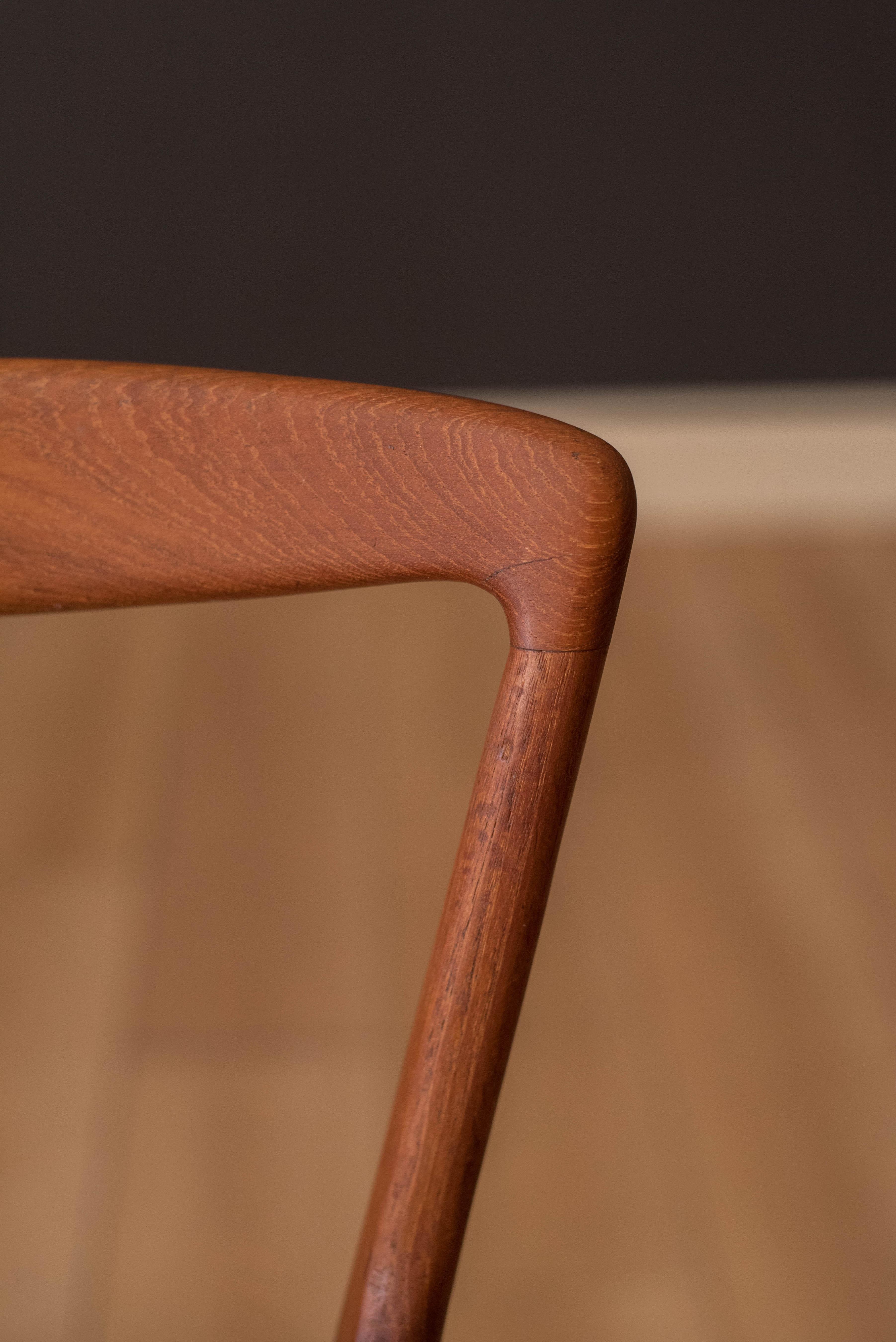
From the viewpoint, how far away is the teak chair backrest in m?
0.23

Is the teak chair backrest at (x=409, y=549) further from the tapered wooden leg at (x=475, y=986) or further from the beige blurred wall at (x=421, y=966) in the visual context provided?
the beige blurred wall at (x=421, y=966)

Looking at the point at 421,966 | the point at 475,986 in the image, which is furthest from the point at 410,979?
the point at 475,986

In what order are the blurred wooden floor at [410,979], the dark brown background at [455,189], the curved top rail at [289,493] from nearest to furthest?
the curved top rail at [289,493], the blurred wooden floor at [410,979], the dark brown background at [455,189]

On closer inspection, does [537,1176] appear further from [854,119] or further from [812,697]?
[854,119]

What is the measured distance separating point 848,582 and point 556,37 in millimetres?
897

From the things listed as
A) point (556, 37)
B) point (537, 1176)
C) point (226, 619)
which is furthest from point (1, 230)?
point (537, 1176)

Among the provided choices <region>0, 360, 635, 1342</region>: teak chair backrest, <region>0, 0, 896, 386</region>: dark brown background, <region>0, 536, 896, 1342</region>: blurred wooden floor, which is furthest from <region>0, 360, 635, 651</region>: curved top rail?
<region>0, 0, 896, 386</region>: dark brown background

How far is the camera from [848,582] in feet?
5.59

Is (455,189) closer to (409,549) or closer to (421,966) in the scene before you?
(421,966)

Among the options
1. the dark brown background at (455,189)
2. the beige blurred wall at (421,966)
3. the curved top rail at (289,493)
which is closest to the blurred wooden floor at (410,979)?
the beige blurred wall at (421,966)

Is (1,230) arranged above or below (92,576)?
above

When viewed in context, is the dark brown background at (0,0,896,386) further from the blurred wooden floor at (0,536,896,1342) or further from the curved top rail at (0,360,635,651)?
the curved top rail at (0,360,635,651)

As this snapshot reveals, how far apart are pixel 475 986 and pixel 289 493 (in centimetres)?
11

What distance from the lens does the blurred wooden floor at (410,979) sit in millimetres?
810
